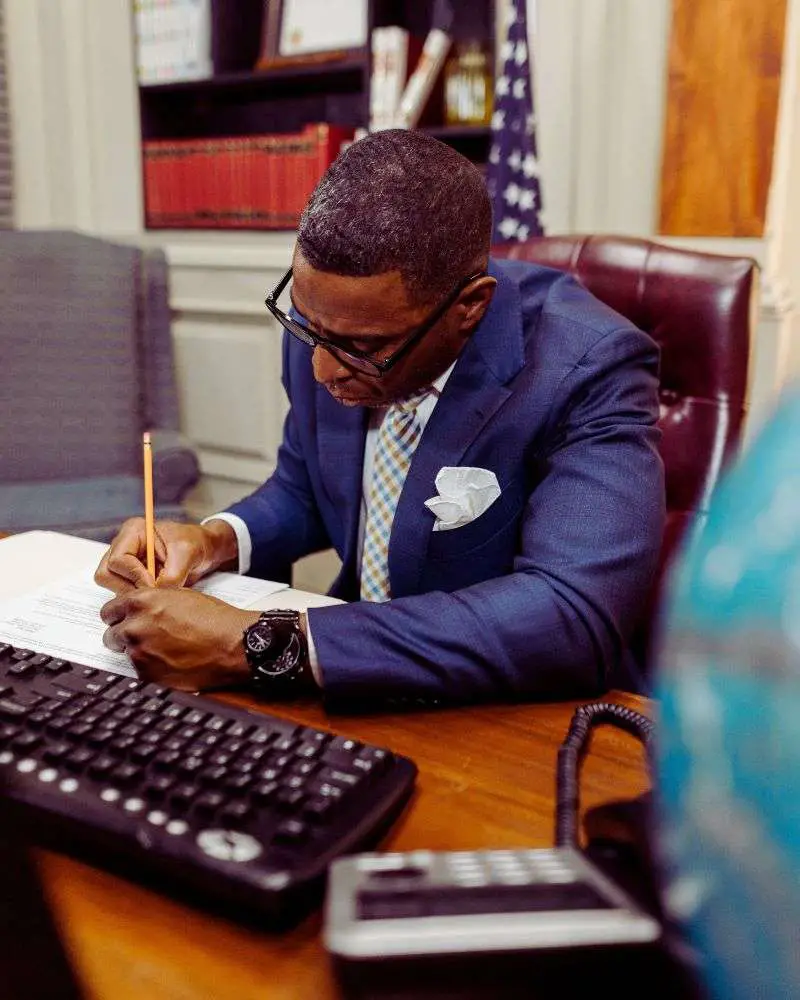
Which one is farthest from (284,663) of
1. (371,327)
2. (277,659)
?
(371,327)

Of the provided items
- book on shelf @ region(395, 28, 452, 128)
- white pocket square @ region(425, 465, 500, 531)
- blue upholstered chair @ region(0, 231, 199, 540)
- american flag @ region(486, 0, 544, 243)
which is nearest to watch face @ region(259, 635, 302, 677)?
white pocket square @ region(425, 465, 500, 531)

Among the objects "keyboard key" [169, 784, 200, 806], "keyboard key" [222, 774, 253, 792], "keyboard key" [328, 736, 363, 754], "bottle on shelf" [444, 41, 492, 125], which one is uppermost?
"bottle on shelf" [444, 41, 492, 125]

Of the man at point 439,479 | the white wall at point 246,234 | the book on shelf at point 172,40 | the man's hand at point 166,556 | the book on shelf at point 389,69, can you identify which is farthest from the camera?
the book on shelf at point 172,40

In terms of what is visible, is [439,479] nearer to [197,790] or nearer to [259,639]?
[259,639]

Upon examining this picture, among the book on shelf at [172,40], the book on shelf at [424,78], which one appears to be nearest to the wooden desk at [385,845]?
the book on shelf at [424,78]

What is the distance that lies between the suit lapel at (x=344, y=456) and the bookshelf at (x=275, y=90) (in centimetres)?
159

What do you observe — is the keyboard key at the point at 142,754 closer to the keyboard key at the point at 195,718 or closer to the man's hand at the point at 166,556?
the keyboard key at the point at 195,718

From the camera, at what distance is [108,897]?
600mm

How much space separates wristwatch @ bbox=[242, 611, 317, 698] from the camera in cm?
91

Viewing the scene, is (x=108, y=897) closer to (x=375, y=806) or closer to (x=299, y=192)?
(x=375, y=806)

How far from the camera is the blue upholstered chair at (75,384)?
8.36 feet

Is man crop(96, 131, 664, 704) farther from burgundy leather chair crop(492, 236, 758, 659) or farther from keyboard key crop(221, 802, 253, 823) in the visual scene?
keyboard key crop(221, 802, 253, 823)

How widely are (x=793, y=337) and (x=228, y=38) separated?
206cm

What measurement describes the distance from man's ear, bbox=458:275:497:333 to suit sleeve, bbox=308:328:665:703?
14cm
